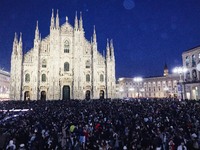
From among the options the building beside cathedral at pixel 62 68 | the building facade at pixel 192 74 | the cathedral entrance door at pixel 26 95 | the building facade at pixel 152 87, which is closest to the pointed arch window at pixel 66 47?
the building beside cathedral at pixel 62 68

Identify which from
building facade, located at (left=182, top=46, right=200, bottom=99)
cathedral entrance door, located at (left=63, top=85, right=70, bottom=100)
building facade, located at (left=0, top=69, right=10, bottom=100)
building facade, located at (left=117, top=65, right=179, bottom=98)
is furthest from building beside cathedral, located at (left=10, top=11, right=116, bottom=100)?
building facade, located at (left=117, top=65, right=179, bottom=98)

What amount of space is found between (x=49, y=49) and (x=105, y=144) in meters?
39.3

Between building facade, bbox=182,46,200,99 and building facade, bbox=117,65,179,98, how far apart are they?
25360mm

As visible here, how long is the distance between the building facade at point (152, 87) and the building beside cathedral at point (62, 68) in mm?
30117

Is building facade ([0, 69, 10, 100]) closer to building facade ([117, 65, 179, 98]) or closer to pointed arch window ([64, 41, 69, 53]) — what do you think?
pointed arch window ([64, 41, 69, 53])

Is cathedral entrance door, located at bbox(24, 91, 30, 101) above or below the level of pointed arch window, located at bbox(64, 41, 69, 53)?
below

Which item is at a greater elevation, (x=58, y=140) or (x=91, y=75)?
(x=91, y=75)

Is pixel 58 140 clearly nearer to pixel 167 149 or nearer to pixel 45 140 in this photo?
pixel 45 140

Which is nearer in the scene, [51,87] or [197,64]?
[197,64]

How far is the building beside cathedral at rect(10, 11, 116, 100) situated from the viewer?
43688 millimetres

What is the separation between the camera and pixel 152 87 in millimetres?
81125

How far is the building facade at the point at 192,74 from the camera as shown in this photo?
39037 mm

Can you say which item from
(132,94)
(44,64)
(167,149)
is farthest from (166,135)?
(132,94)

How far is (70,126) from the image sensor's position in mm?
13961
